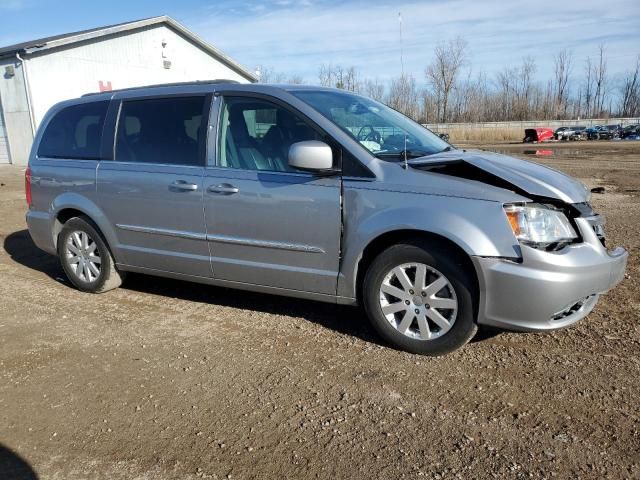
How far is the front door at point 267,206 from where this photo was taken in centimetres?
399

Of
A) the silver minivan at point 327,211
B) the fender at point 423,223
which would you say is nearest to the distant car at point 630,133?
the silver minivan at point 327,211

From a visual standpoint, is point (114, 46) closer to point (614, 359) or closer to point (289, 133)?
point (289, 133)

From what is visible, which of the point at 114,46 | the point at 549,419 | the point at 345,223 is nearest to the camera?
the point at 549,419

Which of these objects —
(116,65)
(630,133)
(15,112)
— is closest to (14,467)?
(15,112)

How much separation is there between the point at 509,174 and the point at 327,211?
1.27m

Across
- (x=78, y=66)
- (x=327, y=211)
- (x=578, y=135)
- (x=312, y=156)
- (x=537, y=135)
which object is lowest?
(x=578, y=135)

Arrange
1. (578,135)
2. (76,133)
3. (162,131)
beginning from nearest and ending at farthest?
1. (162,131)
2. (76,133)
3. (578,135)

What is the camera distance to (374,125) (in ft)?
14.5

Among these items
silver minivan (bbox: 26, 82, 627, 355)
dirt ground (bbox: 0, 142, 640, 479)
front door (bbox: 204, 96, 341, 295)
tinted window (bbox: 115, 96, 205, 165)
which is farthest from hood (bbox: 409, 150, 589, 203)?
tinted window (bbox: 115, 96, 205, 165)

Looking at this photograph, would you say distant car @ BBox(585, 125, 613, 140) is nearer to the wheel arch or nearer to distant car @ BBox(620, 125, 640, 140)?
distant car @ BBox(620, 125, 640, 140)

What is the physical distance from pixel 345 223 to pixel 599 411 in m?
1.95

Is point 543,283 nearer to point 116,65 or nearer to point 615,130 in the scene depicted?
point 116,65

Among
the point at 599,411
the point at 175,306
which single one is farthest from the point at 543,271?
the point at 175,306

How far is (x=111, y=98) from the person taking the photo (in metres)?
5.20
